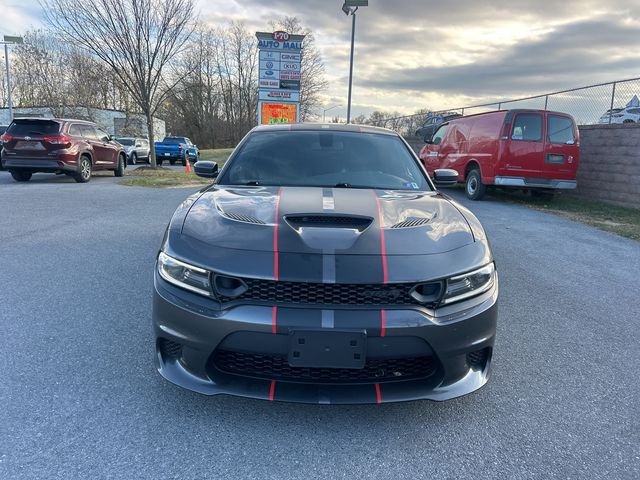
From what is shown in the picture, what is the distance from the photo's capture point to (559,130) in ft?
32.0

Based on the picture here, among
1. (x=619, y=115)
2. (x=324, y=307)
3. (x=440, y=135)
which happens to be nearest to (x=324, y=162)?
(x=324, y=307)

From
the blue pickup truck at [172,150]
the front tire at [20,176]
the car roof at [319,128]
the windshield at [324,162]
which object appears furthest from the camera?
the blue pickup truck at [172,150]

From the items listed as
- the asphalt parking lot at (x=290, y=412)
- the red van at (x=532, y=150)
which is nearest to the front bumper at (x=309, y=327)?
the asphalt parking lot at (x=290, y=412)

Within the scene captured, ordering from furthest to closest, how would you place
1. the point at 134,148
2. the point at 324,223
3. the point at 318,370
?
the point at 134,148
the point at 324,223
the point at 318,370

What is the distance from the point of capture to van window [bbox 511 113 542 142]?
9758 millimetres

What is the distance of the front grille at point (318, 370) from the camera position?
2.01 metres

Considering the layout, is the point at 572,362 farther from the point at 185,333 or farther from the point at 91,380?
the point at 91,380

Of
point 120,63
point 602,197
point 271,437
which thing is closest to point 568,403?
point 271,437

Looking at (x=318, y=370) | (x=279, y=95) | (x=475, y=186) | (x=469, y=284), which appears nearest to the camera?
(x=318, y=370)

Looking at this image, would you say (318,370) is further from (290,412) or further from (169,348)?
(169,348)

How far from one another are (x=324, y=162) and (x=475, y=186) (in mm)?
8498

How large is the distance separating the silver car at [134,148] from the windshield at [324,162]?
67.9 feet

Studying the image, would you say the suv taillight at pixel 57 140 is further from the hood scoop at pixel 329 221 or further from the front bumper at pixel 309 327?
the hood scoop at pixel 329 221

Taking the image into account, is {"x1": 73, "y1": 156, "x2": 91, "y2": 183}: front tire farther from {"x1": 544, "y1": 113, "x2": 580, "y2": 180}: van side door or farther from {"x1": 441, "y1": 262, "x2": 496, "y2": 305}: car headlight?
{"x1": 441, "y1": 262, "x2": 496, "y2": 305}: car headlight
